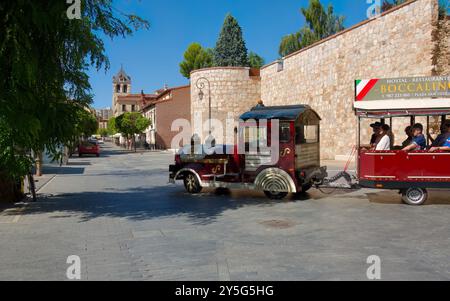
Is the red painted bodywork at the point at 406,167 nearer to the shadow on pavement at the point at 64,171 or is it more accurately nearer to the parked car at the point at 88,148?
the shadow on pavement at the point at 64,171

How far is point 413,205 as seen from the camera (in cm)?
1085

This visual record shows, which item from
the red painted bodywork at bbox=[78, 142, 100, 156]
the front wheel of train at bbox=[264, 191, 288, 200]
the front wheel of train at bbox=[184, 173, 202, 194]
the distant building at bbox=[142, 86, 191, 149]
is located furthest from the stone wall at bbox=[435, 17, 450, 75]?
the distant building at bbox=[142, 86, 191, 149]

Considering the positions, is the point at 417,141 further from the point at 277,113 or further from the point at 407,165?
the point at 277,113

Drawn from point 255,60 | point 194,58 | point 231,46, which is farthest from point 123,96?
point 231,46

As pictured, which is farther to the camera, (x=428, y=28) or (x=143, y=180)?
(x=428, y=28)

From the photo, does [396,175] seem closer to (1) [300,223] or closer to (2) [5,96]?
(1) [300,223]

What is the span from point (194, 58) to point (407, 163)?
72.2 meters

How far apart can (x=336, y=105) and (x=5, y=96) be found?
75.5 ft

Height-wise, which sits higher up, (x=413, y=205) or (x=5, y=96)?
(x=5, y=96)

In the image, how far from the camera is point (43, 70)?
9492mm

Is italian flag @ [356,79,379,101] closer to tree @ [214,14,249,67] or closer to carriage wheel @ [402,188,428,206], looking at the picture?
carriage wheel @ [402,188,428,206]

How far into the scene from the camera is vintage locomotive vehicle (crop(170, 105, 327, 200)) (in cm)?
1195
